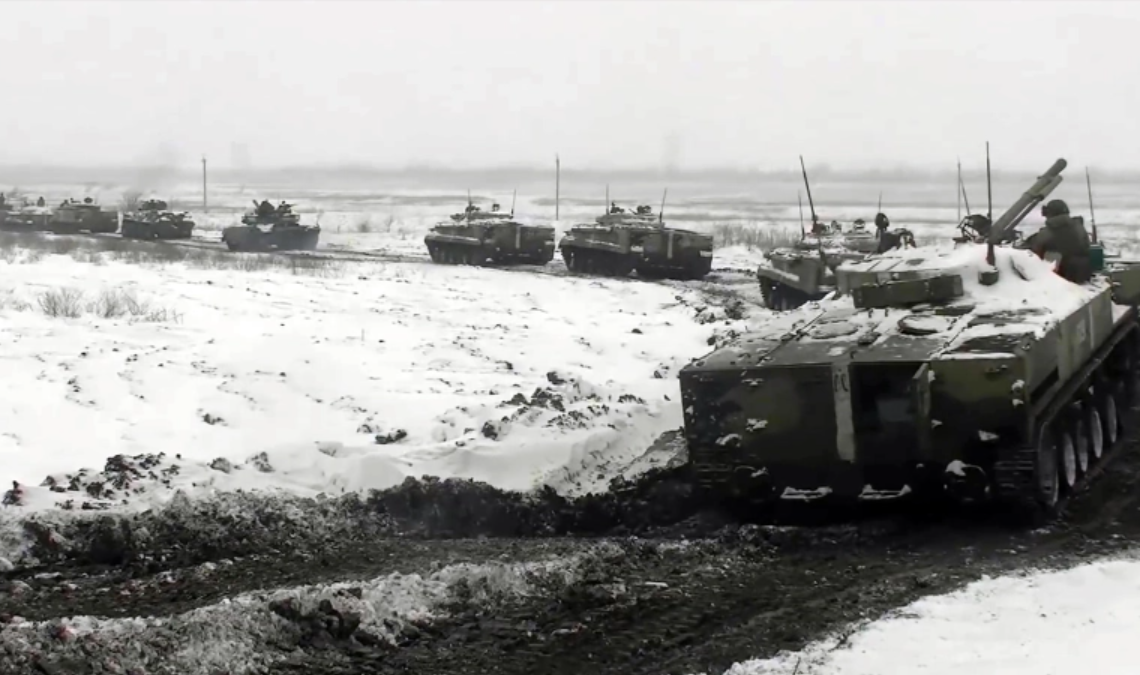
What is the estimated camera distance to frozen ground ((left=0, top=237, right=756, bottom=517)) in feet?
28.3

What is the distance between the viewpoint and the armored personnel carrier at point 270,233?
3195 centimetres

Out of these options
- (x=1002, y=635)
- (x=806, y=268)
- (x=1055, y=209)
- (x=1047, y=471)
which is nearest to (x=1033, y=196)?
(x=1055, y=209)

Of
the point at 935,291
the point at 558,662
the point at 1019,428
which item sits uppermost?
the point at 935,291

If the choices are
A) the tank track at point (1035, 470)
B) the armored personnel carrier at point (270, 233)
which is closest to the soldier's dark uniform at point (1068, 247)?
the tank track at point (1035, 470)

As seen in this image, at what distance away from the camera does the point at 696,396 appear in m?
7.63

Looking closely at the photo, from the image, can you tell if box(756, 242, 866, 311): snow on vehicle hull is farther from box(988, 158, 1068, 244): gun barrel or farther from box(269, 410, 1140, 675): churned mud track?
box(269, 410, 1140, 675): churned mud track

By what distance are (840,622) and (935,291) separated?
352 centimetres

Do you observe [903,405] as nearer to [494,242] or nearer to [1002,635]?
[1002,635]

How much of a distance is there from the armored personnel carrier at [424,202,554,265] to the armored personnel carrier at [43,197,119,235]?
15.9m

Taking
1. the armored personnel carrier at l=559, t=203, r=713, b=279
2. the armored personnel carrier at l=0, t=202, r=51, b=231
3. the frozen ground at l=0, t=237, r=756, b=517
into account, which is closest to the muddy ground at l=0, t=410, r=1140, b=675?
the frozen ground at l=0, t=237, r=756, b=517

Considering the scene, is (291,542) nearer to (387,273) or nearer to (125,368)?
(125,368)

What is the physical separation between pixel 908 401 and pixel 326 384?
547 centimetres

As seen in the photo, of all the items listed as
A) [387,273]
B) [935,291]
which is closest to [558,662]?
[935,291]

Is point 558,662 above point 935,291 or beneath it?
beneath
